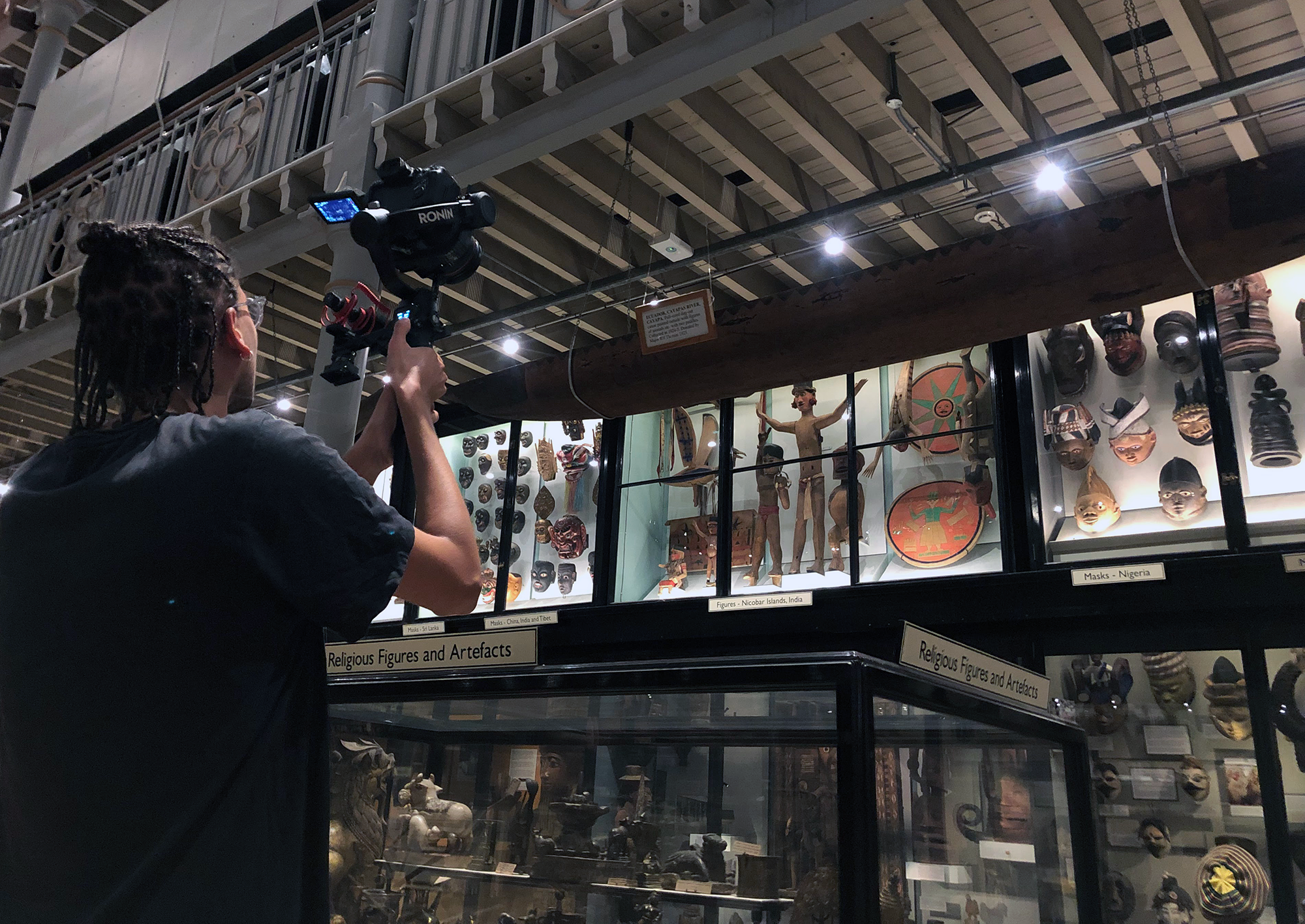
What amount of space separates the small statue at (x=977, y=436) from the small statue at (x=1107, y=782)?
1535 mm

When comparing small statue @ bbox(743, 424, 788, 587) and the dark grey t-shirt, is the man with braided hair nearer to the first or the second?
the dark grey t-shirt

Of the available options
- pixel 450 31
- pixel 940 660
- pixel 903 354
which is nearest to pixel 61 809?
pixel 940 660

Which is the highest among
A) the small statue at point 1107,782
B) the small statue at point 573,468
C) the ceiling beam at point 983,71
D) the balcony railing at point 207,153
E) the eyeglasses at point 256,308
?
the balcony railing at point 207,153

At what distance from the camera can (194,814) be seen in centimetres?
91

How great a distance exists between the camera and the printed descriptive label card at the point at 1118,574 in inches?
200

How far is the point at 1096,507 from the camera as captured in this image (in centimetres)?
570

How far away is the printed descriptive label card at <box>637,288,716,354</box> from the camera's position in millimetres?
4289

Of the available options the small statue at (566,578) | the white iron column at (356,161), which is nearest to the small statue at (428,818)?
the white iron column at (356,161)

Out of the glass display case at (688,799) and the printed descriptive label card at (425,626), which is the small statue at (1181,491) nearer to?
the glass display case at (688,799)

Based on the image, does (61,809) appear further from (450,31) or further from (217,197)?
(217,197)

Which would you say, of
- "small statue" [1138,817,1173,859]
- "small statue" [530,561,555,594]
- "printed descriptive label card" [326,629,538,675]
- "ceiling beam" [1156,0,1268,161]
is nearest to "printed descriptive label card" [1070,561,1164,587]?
"small statue" [1138,817,1173,859]

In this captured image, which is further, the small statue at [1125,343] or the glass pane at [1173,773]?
the small statue at [1125,343]

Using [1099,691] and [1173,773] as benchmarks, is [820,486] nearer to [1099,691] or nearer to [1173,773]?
[1099,691]

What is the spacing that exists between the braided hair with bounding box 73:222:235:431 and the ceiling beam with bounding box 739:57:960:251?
4180mm
